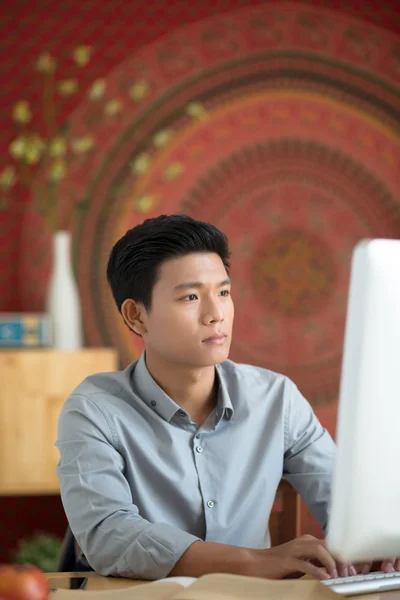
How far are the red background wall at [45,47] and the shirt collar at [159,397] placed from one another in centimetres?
200

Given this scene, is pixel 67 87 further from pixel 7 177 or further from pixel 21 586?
pixel 21 586

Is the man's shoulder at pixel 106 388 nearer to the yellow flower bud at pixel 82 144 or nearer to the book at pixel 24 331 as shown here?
the book at pixel 24 331

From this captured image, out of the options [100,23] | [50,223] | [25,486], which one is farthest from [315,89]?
[25,486]

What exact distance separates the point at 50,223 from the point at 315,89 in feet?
4.51

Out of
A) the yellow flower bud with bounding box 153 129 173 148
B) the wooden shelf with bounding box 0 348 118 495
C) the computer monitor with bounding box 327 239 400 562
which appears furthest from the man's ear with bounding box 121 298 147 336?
the yellow flower bud with bounding box 153 129 173 148

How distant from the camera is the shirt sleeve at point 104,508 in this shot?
4.07ft

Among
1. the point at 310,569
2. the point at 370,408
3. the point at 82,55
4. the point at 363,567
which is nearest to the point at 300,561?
the point at 310,569

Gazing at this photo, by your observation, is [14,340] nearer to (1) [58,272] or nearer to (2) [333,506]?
(1) [58,272]

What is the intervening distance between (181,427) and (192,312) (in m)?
0.23

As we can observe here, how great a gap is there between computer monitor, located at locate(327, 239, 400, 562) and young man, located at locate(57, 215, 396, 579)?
497 millimetres

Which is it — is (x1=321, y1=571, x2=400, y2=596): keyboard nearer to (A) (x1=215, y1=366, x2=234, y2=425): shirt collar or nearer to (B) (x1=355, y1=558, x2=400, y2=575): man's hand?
(B) (x1=355, y1=558, x2=400, y2=575): man's hand

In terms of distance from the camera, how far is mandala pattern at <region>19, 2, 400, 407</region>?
11.6ft

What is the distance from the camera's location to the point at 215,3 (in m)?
3.62

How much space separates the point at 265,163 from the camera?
368cm
